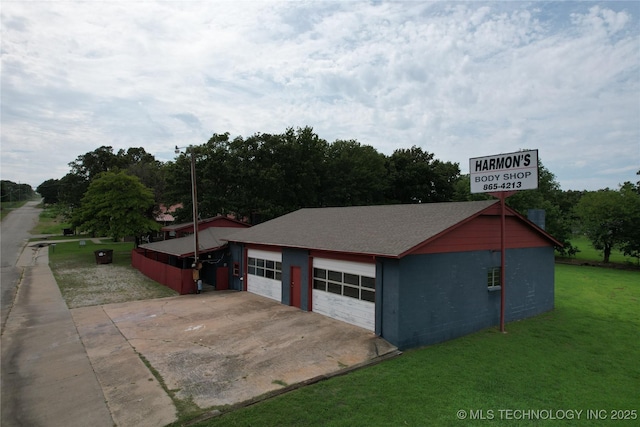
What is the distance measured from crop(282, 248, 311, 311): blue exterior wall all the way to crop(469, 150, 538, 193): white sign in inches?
297

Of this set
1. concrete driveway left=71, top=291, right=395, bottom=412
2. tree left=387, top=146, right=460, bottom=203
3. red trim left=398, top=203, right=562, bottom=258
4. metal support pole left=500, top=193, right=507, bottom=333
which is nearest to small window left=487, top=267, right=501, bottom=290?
metal support pole left=500, top=193, right=507, bottom=333

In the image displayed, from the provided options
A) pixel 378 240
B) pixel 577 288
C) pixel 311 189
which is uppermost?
pixel 311 189

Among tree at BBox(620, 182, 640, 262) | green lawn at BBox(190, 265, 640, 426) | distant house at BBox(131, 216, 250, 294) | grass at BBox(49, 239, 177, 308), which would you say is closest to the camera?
green lawn at BBox(190, 265, 640, 426)

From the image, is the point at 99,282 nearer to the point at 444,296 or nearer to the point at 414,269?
the point at 414,269

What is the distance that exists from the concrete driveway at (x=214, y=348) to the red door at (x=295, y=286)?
445 millimetres

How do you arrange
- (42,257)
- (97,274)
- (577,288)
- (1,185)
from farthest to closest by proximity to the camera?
(1,185), (42,257), (97,274), (577,288)

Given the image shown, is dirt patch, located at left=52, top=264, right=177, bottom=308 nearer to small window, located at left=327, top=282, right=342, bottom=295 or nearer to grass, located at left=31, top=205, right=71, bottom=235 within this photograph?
small window, located at left=327, top=282, right=342, bottom=295

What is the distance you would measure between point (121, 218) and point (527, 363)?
3068cm

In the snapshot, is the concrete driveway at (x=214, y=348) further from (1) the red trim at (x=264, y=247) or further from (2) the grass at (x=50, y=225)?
(2) the grass at (x=50, y=225)

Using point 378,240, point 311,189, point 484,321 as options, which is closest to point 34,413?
point 378,240

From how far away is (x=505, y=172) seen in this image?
13.7 m

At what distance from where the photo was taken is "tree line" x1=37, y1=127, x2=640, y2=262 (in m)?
35.2

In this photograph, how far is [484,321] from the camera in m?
13.9

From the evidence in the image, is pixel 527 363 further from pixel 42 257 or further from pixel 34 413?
pixel 42 257
